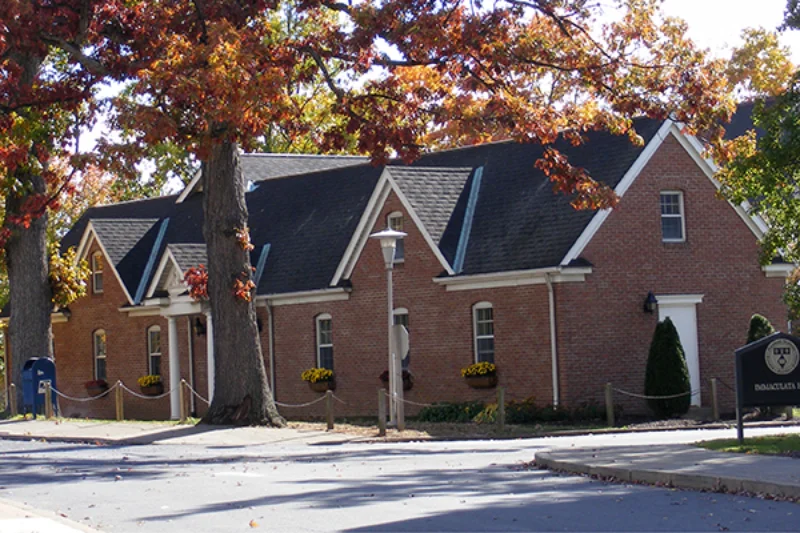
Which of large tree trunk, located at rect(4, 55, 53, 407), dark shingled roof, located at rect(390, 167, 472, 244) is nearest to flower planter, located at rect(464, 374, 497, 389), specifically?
dark shingled roof, located at rect(390, 167, 472, 244)

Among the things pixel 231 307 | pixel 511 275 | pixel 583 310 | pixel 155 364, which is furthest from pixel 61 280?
pixel 583 310

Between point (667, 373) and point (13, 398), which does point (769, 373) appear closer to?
point (667, 373)

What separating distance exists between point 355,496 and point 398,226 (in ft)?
67.8

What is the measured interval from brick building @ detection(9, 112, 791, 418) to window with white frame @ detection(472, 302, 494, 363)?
3 cm

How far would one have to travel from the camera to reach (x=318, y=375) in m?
37.1

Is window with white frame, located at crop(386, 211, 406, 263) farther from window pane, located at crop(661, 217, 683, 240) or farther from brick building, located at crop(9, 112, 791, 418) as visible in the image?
window pane, located at crop(661, 217, 683, 240)

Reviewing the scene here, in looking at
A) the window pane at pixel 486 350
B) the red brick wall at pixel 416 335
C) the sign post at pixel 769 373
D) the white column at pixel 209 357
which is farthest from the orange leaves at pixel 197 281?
the sign post at pixel 769 373

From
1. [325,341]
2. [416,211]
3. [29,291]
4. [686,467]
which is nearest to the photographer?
[686,467]

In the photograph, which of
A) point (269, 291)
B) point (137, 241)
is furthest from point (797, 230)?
point (137, 241)

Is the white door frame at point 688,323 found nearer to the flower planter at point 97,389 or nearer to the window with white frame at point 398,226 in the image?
the window with white frame at point 398,226

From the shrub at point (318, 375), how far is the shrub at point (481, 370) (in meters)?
5.31

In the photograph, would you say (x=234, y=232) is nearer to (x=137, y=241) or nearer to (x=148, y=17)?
(x=148, y=17)

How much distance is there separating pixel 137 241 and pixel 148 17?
21.5 meters

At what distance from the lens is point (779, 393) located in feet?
63.6
